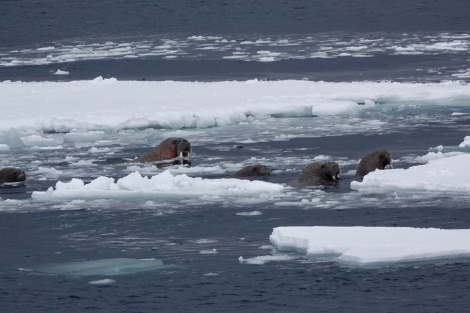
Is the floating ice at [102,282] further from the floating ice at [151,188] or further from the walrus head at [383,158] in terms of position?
the walrus head at [383,158]

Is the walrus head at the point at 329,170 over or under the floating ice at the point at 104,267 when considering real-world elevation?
over

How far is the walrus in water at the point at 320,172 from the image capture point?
33.3 feet

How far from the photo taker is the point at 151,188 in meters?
9.90

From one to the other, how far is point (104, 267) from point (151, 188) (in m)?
2.62

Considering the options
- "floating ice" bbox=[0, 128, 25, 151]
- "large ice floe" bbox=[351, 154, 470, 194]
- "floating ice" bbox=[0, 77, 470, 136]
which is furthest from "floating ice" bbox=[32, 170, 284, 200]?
"floating ice" bbox=[0, 77, 470, 136]

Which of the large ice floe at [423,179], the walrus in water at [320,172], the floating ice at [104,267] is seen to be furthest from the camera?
the walrus in water at [320,172]

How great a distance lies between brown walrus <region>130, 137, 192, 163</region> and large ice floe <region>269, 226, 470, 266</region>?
14.5 ft

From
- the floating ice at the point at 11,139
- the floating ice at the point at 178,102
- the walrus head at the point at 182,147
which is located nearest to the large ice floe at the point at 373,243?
the walrus head at the point at 182,147

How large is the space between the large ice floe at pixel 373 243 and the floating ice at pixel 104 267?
1037mm

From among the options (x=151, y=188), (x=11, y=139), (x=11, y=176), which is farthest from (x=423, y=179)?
(x=11, y=139)

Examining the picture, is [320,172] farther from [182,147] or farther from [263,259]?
[263,259]

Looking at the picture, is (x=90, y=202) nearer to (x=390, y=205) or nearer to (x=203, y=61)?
(x=390, y=205)

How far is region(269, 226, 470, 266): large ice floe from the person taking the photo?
705 centimetres

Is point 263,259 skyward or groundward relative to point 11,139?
groundward
